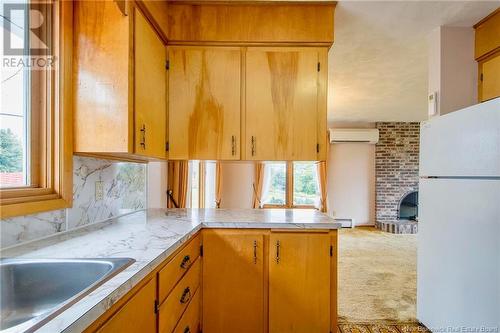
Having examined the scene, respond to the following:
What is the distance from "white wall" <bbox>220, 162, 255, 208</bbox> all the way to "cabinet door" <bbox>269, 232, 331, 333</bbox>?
458 centimetres

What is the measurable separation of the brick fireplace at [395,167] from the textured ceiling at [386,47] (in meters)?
1.80

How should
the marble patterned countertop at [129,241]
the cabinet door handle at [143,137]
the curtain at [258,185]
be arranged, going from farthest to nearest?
the curtain at [258,185]
the cabinet door handle at [143,137]
the marble patterned countertop at [129,241]

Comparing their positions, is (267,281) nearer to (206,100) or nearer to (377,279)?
(206,100)

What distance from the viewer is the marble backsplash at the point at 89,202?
1241mm

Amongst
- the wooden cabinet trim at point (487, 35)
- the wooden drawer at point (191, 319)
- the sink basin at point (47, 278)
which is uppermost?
the wooden cabinet trim at point (487, 35)

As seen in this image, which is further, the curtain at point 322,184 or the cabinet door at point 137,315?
the curtain at point 322,184

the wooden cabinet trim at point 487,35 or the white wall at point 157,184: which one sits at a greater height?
the wooden cabinet trim at point 487,35

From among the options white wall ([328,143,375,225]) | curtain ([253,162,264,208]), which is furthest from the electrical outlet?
white wall ([328,143,375,225])

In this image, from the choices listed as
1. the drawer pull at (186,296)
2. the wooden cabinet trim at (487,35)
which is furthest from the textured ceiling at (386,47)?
the drawer pull at (186,296)

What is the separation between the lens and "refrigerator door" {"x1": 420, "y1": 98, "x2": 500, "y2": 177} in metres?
1.56

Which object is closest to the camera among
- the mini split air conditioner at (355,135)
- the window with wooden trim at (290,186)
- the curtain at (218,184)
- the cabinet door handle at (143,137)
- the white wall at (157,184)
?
the cabinet door handle at (143,137)

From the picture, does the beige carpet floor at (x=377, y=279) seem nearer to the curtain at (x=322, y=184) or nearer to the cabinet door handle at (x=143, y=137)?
the curtain at (x=322, y=184)

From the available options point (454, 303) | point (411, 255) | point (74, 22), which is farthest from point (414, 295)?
point (74, 22)

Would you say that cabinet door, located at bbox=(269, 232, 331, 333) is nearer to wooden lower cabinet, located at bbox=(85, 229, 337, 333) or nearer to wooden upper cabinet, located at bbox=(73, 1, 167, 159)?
wooden lower cabinet, located at bbox=(85, 229, 337, 333)
